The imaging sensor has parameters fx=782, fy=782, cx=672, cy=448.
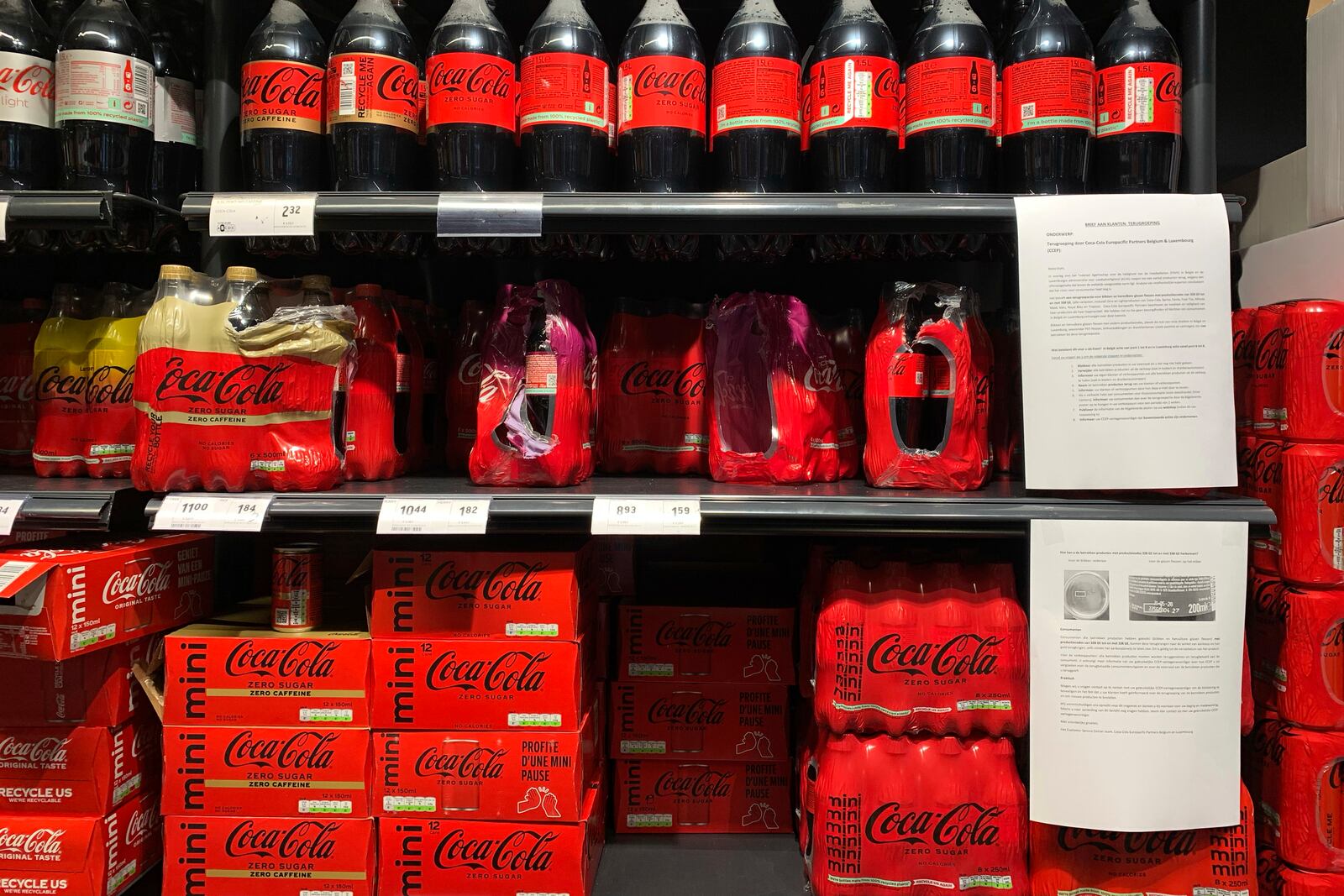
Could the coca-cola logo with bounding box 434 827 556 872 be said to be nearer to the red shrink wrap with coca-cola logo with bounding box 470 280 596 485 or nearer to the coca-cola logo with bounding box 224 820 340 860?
the coca-cola logo with bounding box 224 820 340 860

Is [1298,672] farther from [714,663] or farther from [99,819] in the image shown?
[99,819]

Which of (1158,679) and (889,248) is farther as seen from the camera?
(889,248)

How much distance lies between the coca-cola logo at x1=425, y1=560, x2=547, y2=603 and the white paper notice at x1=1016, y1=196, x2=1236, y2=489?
867mm

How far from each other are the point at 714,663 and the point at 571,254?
3.10ft

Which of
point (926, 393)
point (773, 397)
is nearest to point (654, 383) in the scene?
point (773, 397)

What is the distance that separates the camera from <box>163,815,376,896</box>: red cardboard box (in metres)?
1.31

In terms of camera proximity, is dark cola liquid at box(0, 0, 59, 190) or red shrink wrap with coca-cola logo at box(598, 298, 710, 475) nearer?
dark cola liquid at box(0, 0, 59, 190)

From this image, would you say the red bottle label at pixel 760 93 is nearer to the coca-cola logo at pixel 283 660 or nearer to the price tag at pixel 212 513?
the price tag at pixel 212 513

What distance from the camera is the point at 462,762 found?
132cm

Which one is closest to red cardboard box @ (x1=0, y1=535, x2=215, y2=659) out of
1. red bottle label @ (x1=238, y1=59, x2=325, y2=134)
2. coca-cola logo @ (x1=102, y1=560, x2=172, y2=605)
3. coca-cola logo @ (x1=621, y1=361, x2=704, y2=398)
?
coca-cola logo @ (x1=102, y1=560, x2=172, y2=605)

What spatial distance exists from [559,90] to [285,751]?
47.9 inches

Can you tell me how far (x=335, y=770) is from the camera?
1.31m

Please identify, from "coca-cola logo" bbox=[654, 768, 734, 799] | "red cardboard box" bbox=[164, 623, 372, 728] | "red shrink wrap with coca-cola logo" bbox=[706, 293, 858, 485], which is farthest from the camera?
"coca-cola logo" bbox=[654, 768, 734, 799]

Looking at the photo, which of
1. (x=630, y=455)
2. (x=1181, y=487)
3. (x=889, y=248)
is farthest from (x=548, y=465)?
(x=1181, y=487)
